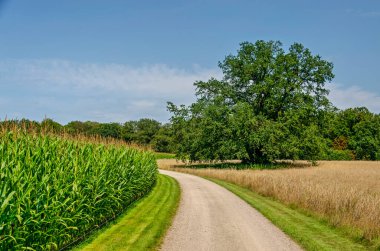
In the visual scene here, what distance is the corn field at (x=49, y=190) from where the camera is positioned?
6883mm

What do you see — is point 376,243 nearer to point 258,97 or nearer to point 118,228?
point 118,228

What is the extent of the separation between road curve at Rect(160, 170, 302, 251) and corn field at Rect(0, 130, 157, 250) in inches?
96.9

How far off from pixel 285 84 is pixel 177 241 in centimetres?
3851

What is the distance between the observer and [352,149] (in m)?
92.1

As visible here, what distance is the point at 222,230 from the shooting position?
12.0m

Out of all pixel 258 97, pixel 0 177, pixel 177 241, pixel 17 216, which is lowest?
pixel 177 241

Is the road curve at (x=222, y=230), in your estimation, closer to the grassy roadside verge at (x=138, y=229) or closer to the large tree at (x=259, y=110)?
the grassy roadside verge at (x=138, y=229)

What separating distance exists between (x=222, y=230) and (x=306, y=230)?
279cm

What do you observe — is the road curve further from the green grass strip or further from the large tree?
the large tree

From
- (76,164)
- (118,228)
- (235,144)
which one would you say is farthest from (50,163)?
(235,144)

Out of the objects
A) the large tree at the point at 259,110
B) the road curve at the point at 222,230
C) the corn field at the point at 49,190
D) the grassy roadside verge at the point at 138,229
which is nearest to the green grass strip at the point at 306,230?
the road curve at the point at 222,230

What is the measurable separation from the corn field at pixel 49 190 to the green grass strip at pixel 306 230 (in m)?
6.01

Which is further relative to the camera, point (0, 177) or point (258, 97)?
point (258, 97)

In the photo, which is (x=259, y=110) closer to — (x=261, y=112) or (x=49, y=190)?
(x=261, y=112)
